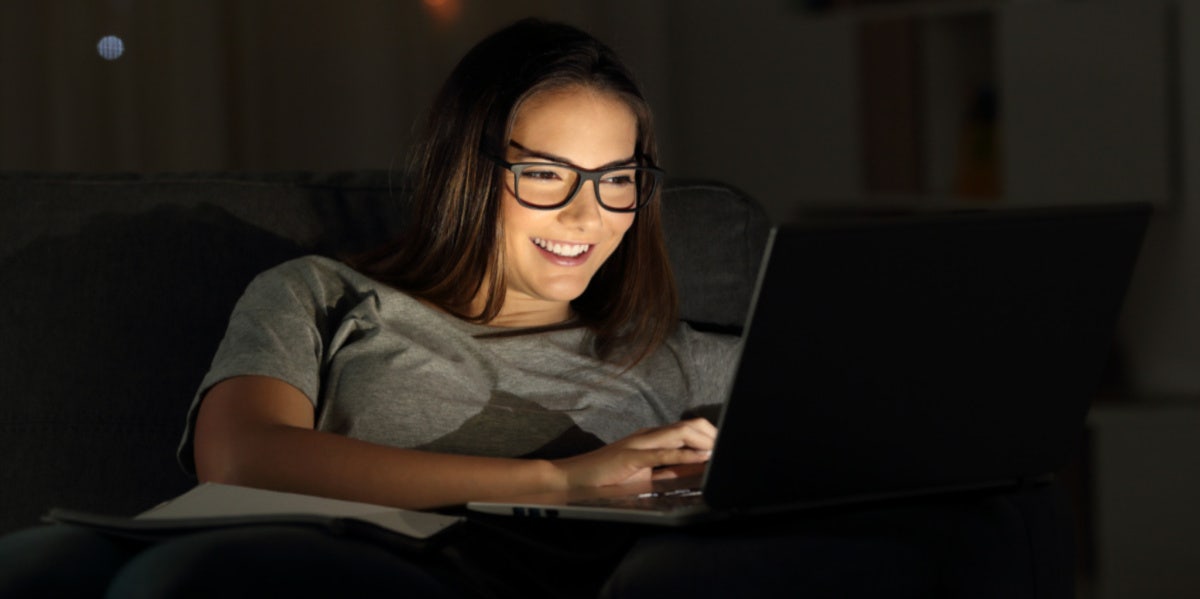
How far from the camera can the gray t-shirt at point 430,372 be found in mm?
1445

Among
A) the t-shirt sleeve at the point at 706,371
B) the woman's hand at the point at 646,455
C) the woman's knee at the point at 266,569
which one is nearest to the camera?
the woman's knee at the point at 266,569

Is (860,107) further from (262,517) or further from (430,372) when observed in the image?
(262,517)

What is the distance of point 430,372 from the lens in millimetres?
1490

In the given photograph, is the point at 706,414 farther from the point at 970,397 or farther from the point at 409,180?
the point at 970,397

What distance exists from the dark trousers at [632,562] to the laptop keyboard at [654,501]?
1.0 inches

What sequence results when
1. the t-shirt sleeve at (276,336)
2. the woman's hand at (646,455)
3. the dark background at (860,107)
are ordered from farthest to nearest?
the dark background at (860,107), the t-shirt sleeve at (276,336), the woman's hand at (646,455)

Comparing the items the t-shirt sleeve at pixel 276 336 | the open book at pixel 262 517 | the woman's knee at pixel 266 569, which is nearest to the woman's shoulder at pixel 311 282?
the t-shirt sleeve at pixel 276 336

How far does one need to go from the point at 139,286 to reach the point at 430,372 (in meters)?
0.37

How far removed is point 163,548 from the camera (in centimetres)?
92

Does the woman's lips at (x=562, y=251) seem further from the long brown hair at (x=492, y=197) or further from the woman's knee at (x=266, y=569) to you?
the woman's knee at (x=266, y=569)

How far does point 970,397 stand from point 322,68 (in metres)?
2.08

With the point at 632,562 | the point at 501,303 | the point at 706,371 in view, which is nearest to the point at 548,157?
the point at 501,303

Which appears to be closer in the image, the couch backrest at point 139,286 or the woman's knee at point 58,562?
the woman's knee at point 58,562

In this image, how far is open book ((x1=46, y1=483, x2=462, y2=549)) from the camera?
3.26 feet
